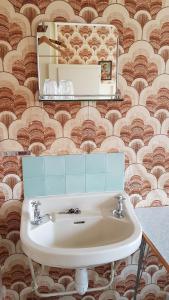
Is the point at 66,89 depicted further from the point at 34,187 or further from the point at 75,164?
the point at 34,187

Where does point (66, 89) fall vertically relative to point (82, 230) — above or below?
above

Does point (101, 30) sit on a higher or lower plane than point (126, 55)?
higher

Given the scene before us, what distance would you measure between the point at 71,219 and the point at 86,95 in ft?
2.04

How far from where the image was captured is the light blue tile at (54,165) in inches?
57.9

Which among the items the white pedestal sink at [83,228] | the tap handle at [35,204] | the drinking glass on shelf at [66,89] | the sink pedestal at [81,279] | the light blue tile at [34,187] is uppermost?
the drinking glass on shelf at [66,89]

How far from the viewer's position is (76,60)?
4.52 feet

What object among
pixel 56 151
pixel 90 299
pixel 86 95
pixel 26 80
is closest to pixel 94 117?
pixel 86 95

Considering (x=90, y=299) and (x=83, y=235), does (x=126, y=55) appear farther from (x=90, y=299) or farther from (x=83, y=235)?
(x=90, y=299)

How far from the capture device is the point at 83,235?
1.44m

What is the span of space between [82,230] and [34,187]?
0.33 meters

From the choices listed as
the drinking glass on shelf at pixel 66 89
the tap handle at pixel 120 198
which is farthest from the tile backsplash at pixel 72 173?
the drinking glass on shelf at pixel 66 89

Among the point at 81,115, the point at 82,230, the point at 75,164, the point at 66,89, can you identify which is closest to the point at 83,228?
the point at 82,230

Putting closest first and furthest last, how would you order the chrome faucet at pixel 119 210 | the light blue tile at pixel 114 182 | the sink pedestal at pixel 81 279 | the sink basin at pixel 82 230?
the sink basin at pixel 82 230
the sink pedestal at pixel 81 279
the chrome faucet at pixel 119 210
the light blue tile at pixel 114 182

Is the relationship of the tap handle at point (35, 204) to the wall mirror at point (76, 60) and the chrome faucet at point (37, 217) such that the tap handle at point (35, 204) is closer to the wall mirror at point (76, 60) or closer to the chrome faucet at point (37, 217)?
the chrome faucet at point (37, 217)
